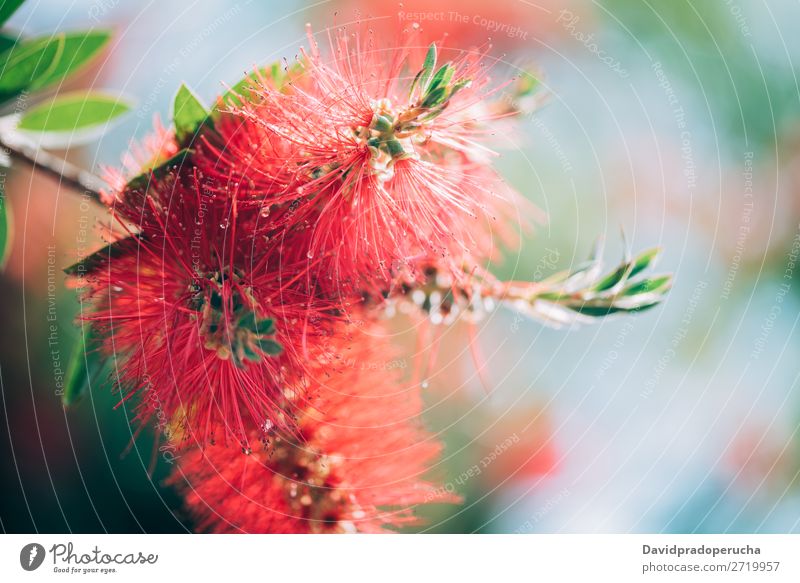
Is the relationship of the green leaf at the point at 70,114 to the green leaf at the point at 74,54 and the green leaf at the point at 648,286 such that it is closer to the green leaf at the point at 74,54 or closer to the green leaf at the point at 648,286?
the green leaf at the point at 74,54

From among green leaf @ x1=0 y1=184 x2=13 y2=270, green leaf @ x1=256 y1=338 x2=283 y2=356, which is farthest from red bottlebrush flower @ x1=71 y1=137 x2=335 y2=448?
green leaf @ x1=0 y1=184 x2=13 y2=270

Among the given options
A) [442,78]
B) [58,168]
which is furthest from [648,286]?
[58,168]

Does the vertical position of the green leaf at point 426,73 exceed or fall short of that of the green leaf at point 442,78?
it exceeds it
